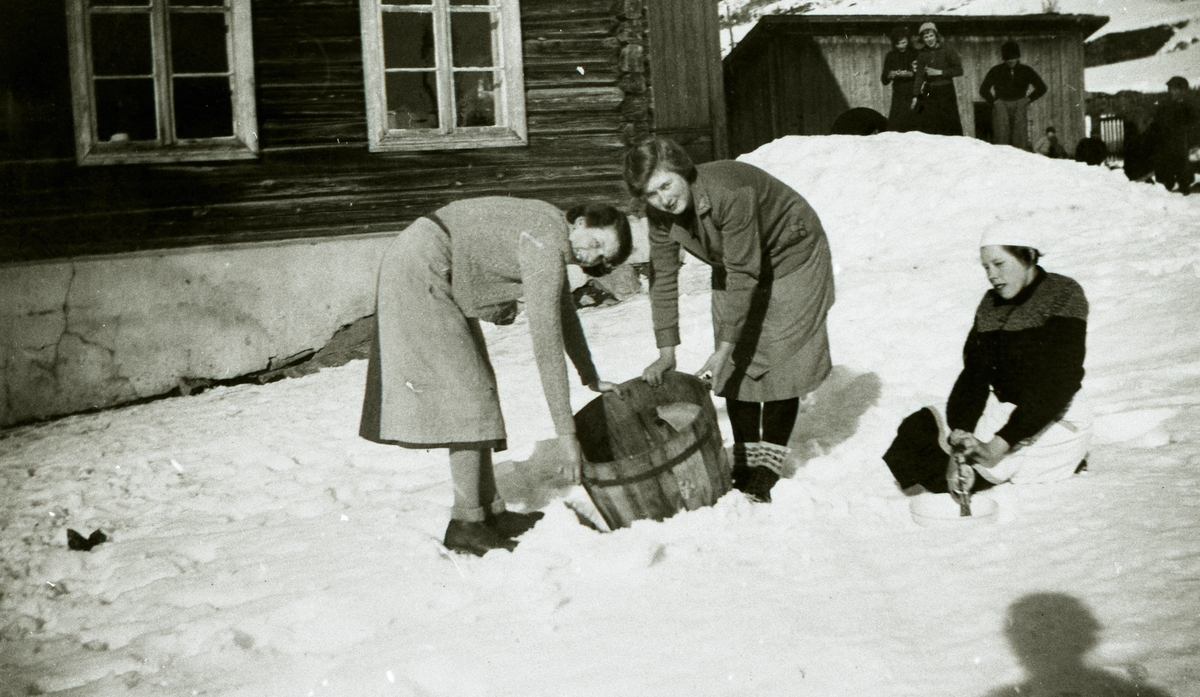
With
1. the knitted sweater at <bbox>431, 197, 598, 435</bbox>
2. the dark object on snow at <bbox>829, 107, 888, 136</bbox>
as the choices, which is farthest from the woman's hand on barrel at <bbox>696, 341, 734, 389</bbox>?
the dark object on snow at <bbox>829, 107, 888, 136</bbox>

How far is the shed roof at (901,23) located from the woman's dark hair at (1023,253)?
12.0 metres

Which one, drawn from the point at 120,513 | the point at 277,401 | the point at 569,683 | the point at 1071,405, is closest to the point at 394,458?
the point at 120,513

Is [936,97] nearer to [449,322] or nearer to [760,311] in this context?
[760,311]

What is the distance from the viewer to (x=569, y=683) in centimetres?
286

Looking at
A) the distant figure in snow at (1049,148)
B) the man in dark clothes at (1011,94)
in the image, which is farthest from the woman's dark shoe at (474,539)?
the distant figure in snow at (1049,148)

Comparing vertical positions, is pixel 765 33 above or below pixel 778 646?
above

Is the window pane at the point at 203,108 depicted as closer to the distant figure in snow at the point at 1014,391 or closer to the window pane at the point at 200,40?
the window pane at the point at 200,40

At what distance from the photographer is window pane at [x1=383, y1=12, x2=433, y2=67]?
354 inches

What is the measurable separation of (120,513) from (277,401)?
2302mm

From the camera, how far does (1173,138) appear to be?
42.1 feet

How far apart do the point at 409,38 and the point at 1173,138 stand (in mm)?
9444

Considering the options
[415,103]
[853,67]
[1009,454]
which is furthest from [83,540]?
[853,67]

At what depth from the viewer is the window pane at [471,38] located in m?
9.24

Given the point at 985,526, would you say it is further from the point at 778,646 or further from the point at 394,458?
the point at 394,458
